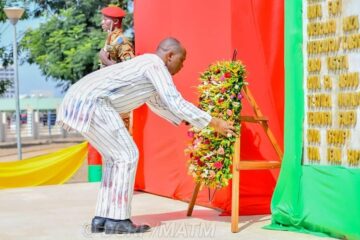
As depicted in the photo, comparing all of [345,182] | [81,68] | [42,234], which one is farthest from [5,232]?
[81,68]

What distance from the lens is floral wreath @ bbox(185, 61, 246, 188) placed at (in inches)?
193

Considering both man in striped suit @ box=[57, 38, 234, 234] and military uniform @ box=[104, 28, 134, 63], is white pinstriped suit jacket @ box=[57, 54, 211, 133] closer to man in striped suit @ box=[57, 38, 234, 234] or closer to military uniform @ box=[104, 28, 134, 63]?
man in striped suit @ box=[57, 38, 234, 234]

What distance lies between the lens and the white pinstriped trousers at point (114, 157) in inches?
187

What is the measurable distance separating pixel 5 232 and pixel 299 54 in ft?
8.05

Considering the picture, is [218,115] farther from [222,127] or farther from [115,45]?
[115,45]

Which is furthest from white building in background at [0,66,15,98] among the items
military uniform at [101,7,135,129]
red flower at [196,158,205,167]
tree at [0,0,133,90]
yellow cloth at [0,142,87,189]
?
red flower at [196,158,205,167]

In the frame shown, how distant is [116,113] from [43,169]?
381cm

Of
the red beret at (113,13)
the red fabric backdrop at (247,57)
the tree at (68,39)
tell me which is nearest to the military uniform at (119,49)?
the red beret at (113,13)

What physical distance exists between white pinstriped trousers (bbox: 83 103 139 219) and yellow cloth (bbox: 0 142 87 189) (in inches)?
144

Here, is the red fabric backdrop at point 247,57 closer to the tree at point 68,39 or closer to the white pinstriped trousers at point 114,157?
the white pinstriped trousers at point 114,157

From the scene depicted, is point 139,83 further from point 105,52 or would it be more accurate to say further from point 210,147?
point 105,52

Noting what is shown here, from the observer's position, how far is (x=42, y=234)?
194 inches

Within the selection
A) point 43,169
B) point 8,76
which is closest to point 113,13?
point 43,169

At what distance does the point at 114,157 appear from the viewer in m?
4.76
